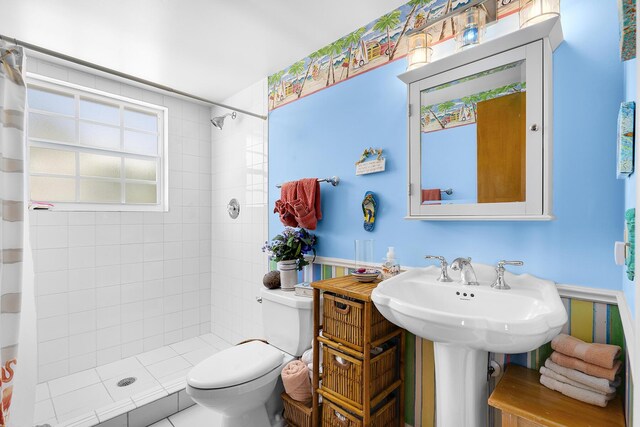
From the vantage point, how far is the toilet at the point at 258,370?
1.46 m

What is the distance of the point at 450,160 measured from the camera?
142 centimetres

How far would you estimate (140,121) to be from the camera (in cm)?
280

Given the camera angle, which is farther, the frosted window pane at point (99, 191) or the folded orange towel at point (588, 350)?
the frosted window pane at point (99, 191)

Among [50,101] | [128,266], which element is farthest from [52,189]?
[128,266]

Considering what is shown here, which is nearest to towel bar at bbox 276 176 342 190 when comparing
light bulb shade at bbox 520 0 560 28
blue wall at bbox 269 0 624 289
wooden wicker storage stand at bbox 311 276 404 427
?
blue wall at bbox 269 0 624 289

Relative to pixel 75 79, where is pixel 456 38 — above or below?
below

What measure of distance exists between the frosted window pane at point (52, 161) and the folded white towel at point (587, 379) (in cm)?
327

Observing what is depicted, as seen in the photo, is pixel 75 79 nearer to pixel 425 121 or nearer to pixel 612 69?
pixel 425 121

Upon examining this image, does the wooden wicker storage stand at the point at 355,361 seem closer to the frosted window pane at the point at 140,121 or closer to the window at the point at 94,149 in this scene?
the window at the point at 94,149

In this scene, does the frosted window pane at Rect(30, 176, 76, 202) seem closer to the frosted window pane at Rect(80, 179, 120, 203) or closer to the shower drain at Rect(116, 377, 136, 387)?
the frosted window pane at Rect(80, 179, 120, 203)

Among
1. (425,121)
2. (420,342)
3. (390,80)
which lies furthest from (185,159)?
(420,342)

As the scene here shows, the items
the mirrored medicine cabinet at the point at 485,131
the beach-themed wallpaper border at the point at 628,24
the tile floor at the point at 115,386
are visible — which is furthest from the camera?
the tile floor at the point at 115,386

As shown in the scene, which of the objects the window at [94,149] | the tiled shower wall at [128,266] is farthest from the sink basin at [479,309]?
the window at [94,149]

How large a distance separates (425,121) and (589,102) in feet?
2.00
